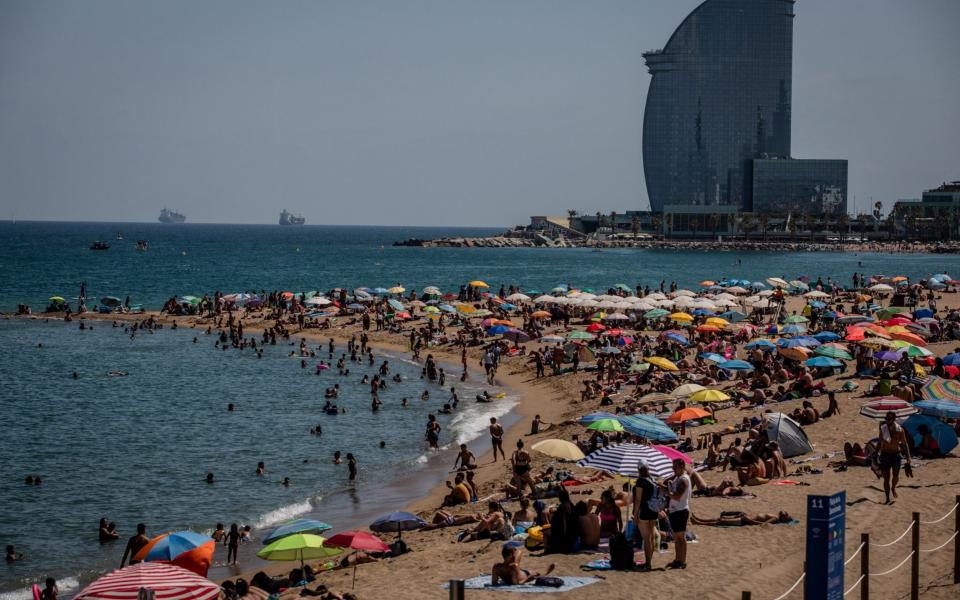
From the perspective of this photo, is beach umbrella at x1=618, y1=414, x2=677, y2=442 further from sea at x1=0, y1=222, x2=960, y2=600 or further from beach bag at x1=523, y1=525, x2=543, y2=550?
beach bag at x1=523, y1=525, x2=543, y2=550

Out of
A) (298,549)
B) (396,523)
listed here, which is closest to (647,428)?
(396,523)

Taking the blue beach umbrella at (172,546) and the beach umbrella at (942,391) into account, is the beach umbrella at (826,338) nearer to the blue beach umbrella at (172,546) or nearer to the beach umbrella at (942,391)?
the beach umbrella at (942,391)

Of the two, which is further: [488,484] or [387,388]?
[387,388]

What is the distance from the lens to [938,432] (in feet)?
59.5

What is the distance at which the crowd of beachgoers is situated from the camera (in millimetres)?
13938

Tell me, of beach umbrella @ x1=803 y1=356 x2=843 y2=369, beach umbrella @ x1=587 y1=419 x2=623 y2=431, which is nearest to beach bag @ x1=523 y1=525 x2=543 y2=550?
beach umbrella @ x1=587 y1=419 x2=623 y2=431

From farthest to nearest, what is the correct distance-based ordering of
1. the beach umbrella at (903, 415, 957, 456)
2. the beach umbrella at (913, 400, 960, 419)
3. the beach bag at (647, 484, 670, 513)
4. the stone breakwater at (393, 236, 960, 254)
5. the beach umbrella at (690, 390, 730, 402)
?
the stone breakwater at (393, 236, 960, 254) < the beach umbrella at (690, 390, 730, 402) < the beach umbrella at (913, 400, 960, 419) < the beach umbrella at (903, 415, 957, 456) < the beach bag at (647, 484, 670, 513)

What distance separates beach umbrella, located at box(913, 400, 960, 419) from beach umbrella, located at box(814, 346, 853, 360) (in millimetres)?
9407

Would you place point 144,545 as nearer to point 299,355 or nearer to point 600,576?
point 600,576

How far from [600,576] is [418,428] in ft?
57.5

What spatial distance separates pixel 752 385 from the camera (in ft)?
92.2

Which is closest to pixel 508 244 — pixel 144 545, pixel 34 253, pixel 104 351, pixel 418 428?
pixel 34 253

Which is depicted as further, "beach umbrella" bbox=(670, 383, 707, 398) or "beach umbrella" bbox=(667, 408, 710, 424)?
"beach umbrella" bbox=(670, 383, 707, 398)

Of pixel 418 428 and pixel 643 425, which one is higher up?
pixel 643 425
